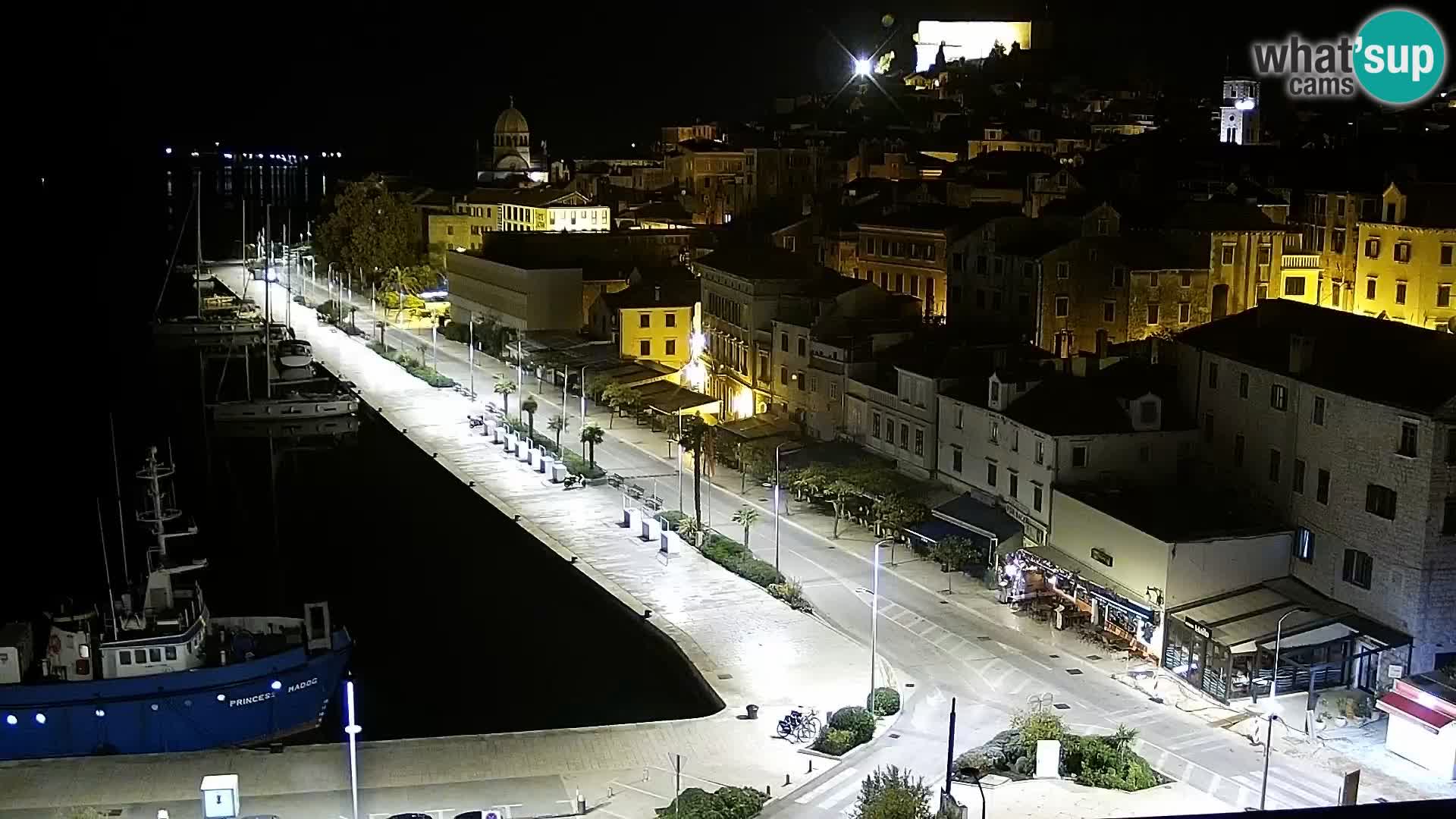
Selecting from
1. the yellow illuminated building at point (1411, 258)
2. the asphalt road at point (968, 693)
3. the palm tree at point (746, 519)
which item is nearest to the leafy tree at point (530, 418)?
the palm tree at point (746, 519)

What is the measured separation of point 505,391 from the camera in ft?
199

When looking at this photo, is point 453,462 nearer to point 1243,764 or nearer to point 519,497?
point 519,497

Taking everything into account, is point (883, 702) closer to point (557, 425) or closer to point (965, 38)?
point (557, 425)

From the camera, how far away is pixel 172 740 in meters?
30.3

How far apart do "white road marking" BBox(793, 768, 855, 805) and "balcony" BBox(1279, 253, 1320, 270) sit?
30856 mm

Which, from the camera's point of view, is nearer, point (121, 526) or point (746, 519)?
point (121, 526)

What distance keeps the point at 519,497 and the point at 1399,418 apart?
2552cm

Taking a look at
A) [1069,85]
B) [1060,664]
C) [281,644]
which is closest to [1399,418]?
[1060,664]

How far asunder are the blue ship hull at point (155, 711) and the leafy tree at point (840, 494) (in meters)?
16.6

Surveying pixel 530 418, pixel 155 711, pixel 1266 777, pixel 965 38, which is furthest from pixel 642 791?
pixel 965 38

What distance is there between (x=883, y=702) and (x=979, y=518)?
11.3 metres

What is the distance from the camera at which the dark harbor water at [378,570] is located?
34219 mm

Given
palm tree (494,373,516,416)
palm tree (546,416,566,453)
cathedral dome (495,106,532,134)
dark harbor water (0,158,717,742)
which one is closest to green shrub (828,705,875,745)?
dark harbor water (0,158,717,742)

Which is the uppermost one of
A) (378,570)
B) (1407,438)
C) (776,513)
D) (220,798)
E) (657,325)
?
(1407,438)
